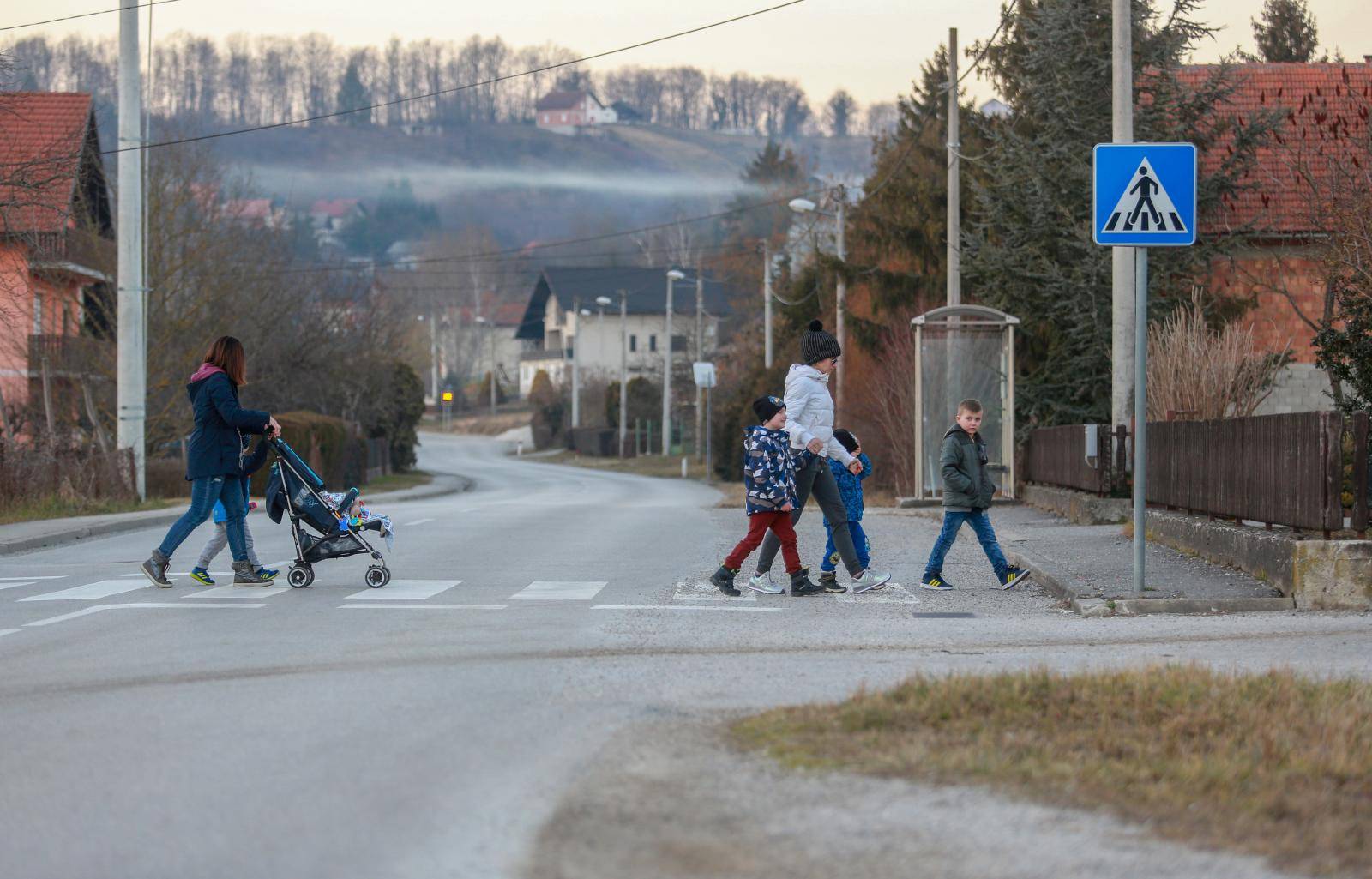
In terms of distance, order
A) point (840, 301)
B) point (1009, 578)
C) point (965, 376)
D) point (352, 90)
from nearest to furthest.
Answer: point (1009, 578), point (965, 376), point (840, 301), point (352, 90)

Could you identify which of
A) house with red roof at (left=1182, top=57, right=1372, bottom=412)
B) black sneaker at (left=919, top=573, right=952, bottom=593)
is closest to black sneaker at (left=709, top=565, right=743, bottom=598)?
black sneaker at (left=919, top=573, right=952, bottom=593)

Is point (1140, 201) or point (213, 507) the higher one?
point (1140, 201)

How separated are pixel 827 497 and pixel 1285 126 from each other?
19668 mm

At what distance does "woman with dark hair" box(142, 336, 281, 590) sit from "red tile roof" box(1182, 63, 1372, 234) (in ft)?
50.0

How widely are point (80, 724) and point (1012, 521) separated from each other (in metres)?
14.6

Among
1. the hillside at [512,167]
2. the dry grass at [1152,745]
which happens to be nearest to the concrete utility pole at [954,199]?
the dry grass at [1152,745]

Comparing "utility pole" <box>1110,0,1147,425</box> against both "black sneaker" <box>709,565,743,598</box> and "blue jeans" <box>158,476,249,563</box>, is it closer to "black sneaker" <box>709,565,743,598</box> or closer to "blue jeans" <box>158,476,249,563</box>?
"black sneaker" <box>709,565,743,598</box>

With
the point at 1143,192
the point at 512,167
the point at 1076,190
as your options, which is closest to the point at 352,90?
the point at 512,167

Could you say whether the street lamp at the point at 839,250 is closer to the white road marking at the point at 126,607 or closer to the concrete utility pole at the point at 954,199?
the concrete utility pole at the point at 954,199

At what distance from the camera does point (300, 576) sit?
40.9 feet

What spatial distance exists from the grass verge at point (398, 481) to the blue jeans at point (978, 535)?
32315mm

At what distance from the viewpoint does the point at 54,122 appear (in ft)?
127

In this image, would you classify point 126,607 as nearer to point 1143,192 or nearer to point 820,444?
point 820,444

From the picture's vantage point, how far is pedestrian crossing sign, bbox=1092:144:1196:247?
10.9 meters
